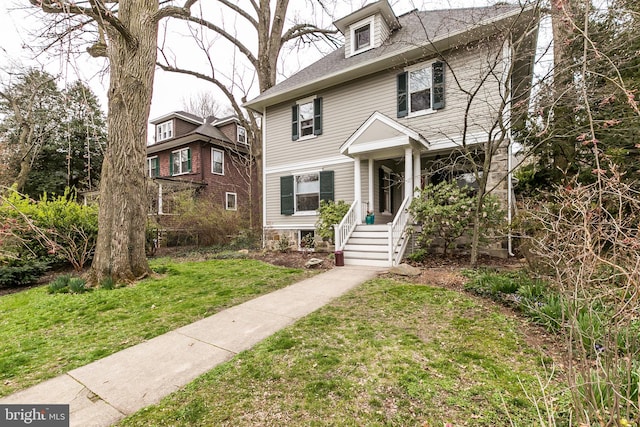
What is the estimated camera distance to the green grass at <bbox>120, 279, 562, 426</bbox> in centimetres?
195

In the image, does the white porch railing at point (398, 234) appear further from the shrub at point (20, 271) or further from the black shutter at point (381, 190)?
the shrub at point (20, 271)

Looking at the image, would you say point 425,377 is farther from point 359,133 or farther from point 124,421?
point 359,133

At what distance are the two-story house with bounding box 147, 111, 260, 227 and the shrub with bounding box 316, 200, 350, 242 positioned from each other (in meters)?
7.26

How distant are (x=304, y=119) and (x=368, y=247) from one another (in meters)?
5.95

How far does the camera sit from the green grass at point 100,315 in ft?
9.49

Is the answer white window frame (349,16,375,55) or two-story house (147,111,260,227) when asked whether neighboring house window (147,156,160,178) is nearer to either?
two-story house (147,111,260,227)

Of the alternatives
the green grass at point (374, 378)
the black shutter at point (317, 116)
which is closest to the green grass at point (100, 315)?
the green grass at point (374, 378)

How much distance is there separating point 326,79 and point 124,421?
Result: 989 centimetres

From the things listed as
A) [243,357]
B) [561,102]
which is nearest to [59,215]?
[243,357]

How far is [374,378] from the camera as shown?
2363 mm

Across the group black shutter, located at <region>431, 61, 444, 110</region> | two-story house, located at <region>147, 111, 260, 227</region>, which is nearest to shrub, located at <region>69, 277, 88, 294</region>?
black shutter, located at <region>431, 61, 444, 110</region>

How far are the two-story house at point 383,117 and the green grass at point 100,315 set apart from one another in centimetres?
342

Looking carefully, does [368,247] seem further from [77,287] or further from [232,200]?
[232,200]

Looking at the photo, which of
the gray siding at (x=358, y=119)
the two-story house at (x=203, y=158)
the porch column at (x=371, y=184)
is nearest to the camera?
the gray siding at (x=358, y=119)
